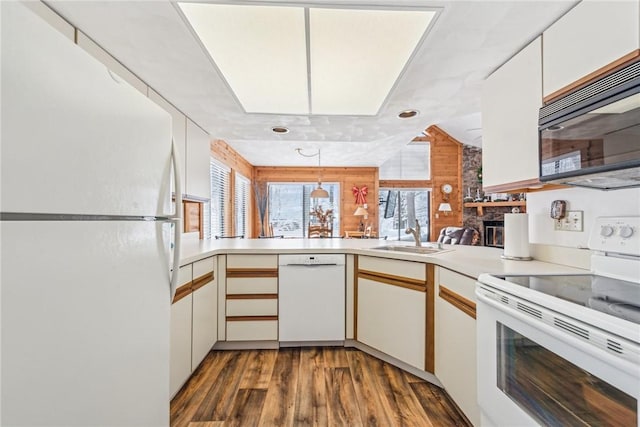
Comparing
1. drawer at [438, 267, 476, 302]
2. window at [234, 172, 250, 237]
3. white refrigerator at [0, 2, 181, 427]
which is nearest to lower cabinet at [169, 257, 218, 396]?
white refrigerator at [0, 2, 181, 427]

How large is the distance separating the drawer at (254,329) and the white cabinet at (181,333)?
52cm

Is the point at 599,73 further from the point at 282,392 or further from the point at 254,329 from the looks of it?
the point at 254,329

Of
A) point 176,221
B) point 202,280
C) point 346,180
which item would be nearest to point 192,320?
point 202,280

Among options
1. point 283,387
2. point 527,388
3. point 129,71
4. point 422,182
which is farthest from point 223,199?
point 422,182

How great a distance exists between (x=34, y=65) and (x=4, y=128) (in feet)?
0.51

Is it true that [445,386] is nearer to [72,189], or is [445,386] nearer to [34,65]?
[72,189]

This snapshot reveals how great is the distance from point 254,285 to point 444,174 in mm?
7794

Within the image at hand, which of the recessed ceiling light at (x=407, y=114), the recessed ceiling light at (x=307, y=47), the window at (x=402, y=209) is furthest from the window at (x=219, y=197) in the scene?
the window at (x=402, y=209)

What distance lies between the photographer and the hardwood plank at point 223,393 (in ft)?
5.15

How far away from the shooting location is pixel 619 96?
2.93ft

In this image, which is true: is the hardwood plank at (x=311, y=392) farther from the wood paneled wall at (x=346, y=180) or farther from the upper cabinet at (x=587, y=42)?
the wood paneled wall at (x=346, y=180)

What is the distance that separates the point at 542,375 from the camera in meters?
0.93

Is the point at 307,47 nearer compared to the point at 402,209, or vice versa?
the point at 307,47

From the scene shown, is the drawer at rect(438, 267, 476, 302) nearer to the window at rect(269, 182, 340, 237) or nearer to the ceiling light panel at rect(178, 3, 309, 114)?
the ceiling light panel at rect(178, 3, 309, 114)
